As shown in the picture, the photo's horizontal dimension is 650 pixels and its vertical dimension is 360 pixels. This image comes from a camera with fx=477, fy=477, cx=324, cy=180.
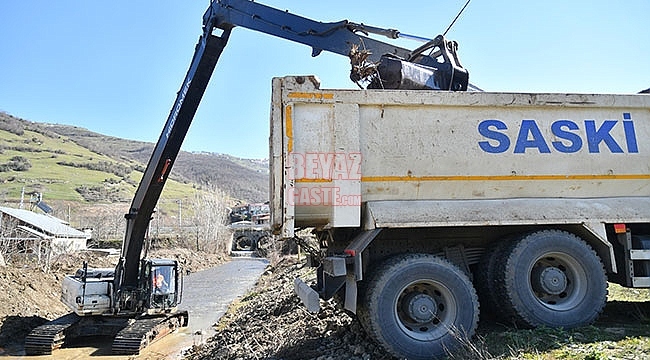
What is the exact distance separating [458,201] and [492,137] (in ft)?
2.79

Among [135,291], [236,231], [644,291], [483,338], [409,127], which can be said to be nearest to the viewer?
[483,338]

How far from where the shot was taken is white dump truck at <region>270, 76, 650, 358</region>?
15.9ft

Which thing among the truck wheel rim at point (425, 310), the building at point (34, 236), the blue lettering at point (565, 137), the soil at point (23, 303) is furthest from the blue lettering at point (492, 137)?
the building at point (34, 236)

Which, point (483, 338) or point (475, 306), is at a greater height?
point (475, 306)

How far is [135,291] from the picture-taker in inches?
388

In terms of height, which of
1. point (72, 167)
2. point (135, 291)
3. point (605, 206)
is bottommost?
point (135, 291)

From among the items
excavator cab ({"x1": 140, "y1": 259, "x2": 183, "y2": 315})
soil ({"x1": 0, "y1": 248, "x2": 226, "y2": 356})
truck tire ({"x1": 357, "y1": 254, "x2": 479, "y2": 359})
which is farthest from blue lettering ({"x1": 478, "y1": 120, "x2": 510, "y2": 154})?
soil ({"x1": 0, "y1": 248, "x2": 226, "y2": 356})

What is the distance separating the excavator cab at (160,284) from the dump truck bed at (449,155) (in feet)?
19.3

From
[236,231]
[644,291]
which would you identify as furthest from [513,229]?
A: [236,231]

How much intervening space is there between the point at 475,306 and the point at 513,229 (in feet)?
3.57

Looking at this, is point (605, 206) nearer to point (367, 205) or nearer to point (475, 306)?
point (475, 306)

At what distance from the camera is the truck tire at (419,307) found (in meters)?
4.64

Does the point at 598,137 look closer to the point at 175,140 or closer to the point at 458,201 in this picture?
the point at 458,201

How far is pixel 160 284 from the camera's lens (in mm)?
10258
